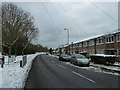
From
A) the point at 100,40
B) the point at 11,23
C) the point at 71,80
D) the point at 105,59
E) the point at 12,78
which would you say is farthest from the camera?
the point at 100,40

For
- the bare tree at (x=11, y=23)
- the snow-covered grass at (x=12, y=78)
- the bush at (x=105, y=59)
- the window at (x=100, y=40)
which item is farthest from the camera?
the window at (x=100, y=40)

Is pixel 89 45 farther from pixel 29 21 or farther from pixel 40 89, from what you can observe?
pixel 40 89

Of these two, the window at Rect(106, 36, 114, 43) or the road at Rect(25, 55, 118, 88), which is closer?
the road at Rect(25, 55, 118, 88)

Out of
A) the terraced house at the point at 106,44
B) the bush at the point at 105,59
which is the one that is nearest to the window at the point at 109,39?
the terraced house at the point at 106,44

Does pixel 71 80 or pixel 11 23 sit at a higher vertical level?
pixel 11 23

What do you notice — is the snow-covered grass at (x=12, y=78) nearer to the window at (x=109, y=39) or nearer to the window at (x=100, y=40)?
the window at (x=109, y=39)

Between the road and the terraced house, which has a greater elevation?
the terraced house

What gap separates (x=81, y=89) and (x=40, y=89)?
2.01m

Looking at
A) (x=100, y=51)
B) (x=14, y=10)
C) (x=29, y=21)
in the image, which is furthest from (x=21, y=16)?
(x=100, y=51)

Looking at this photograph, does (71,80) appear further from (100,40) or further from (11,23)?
(100,40)

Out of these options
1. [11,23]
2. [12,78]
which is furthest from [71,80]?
[11,23]

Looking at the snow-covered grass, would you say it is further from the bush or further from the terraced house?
the terraced house

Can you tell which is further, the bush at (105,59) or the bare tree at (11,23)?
the bare tree at (11,23)

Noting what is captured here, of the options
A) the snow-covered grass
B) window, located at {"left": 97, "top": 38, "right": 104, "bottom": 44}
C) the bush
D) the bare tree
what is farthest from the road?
window, located at {"left": 97, "top": 38, "right": 104, "bottom": 44}
